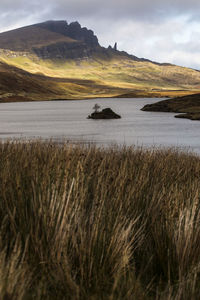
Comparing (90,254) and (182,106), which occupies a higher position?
(182,106)

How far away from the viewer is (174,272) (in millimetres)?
4469

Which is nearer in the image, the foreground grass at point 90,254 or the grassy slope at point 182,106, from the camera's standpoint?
the foreground grass at point 90,254

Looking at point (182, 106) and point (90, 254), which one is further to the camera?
point (182, 106)

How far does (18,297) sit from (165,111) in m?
71.1

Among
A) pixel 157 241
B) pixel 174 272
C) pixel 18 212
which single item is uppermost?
pixel 18 212

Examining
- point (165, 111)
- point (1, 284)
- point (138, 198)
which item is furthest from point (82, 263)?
point (165, 111)

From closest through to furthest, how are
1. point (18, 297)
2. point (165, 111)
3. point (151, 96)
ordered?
point (18, 297) → point (165, 111) → point (151, 96)

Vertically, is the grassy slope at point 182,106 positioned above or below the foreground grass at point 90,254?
above

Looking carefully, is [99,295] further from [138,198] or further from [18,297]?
[138,198]

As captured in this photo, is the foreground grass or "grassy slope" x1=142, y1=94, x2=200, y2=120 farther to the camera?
"grassy slope" x1=142, y1=94, x2=200, y2=120

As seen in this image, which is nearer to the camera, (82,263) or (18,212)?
(82,263)

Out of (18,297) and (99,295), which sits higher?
(18,297)

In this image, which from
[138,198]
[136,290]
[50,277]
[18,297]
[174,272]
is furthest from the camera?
[138,198]

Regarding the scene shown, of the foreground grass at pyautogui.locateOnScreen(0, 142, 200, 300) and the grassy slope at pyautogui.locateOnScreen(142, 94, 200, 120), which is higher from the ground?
the grassy slope at pyautogui.locateOnScreen(142, 94, 200, 120)
